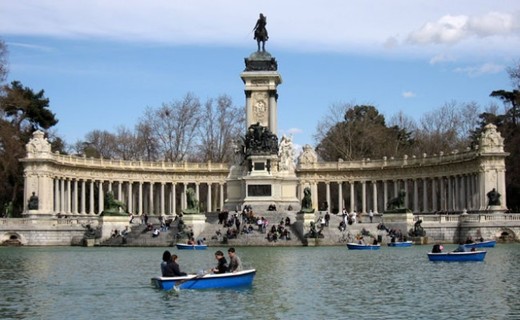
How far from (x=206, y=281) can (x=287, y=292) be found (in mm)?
2507

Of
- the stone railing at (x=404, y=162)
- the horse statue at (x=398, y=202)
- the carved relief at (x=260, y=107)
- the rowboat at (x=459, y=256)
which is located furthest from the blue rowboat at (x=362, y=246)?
the carved relief at (x=260, y=107)

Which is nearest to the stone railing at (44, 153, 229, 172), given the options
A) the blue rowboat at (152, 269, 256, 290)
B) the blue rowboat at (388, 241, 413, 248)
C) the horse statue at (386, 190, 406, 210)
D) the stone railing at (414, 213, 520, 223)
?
the horse statue at (386, 190, 406, 210)

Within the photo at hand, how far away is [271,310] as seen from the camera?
2425 centimetres

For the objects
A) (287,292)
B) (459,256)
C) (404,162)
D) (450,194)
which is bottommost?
(287,292)

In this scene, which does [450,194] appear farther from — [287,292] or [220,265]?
[287,292]

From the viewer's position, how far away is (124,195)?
332 ft

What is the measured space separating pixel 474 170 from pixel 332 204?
35.1 meters

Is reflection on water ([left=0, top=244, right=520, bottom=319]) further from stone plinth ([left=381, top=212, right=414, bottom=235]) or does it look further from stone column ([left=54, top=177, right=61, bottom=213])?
stone column ([left=54, top=177, right=61, bottom=213])

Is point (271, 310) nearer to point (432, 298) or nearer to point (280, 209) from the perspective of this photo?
point (432, 298)

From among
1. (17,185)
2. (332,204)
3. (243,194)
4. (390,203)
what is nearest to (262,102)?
(243,194)

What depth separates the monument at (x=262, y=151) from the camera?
2884 inches

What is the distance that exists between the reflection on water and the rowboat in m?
0.53

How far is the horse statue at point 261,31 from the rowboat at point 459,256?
42.1 metres

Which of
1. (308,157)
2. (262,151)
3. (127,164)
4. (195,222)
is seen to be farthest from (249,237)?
(308,157)
